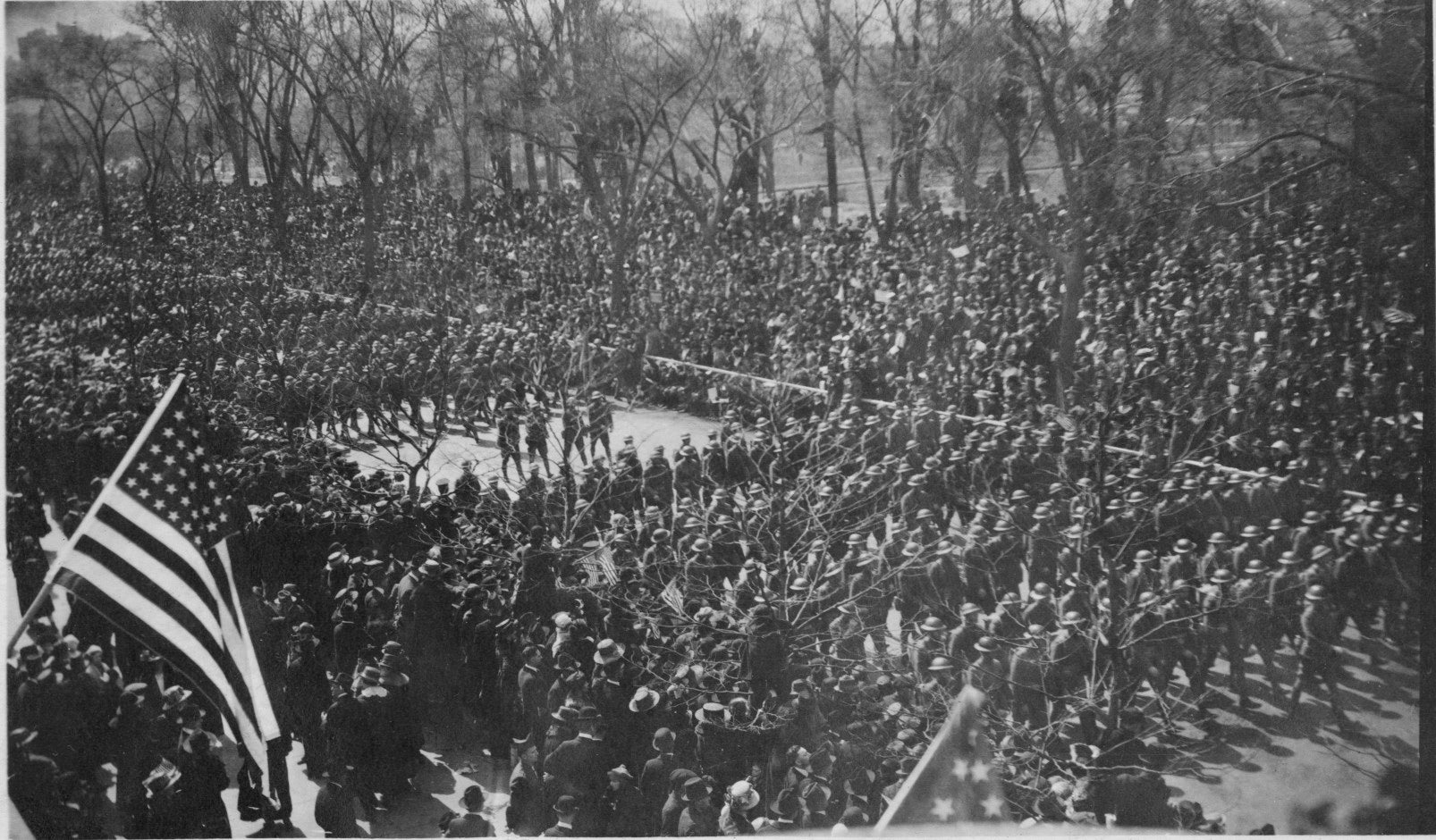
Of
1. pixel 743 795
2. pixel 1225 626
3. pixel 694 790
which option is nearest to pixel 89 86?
pixel 694 790

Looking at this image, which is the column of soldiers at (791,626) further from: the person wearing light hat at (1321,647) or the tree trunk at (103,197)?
the tree trunk at (103,197)

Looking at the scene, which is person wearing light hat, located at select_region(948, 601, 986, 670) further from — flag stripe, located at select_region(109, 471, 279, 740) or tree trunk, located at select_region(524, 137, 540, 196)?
tree trunk, located at select_region(524, 137, 540, 196)

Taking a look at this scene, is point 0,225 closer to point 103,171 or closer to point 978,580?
point 103,171

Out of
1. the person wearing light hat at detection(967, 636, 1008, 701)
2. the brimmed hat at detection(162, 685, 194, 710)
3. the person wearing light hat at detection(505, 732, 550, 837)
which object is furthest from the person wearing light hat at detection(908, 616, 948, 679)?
the brimmed hat at detection(162, 685, 194, 710)

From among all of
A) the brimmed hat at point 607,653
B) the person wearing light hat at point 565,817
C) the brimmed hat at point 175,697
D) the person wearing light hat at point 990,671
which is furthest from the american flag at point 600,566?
the brimmed hat at point 175,697

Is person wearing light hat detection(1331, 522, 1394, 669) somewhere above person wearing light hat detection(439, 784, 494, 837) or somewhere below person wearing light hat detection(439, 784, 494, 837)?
above
